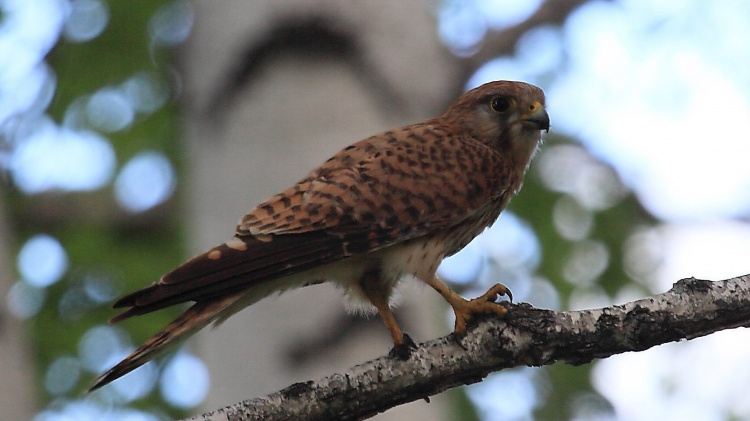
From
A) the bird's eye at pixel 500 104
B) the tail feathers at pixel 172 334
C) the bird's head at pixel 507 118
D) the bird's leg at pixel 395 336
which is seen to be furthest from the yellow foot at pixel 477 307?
the bird's eye at pixel 500 104

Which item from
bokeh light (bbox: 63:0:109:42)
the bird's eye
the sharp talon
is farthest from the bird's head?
bokeh light (bbox: 63:0:109:42)

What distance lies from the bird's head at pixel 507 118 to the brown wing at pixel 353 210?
6.9 inches

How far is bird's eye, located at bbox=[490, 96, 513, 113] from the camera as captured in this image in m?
4.22

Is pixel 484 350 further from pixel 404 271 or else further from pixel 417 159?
pixel 417 159

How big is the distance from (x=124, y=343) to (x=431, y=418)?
254 cm

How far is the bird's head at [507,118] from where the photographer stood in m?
4.17

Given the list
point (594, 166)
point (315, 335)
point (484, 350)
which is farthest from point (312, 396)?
point (594, 166)

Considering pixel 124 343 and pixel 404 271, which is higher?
pixel 124 343

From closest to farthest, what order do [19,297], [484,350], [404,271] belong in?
[484,350] < [404,271] < [19,297]

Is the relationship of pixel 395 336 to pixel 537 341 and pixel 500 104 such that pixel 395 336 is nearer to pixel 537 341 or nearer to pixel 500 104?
pixel 537 341

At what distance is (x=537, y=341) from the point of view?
2676 millimetres

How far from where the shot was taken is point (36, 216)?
5.07 metres

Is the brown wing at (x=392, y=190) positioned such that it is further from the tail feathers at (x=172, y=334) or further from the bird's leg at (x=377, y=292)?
the tail feathers at (x=172, y=334)

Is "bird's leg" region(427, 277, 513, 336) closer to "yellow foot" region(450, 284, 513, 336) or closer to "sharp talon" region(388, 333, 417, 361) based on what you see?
"yellow foot" region(450, 284, 513, 336)
